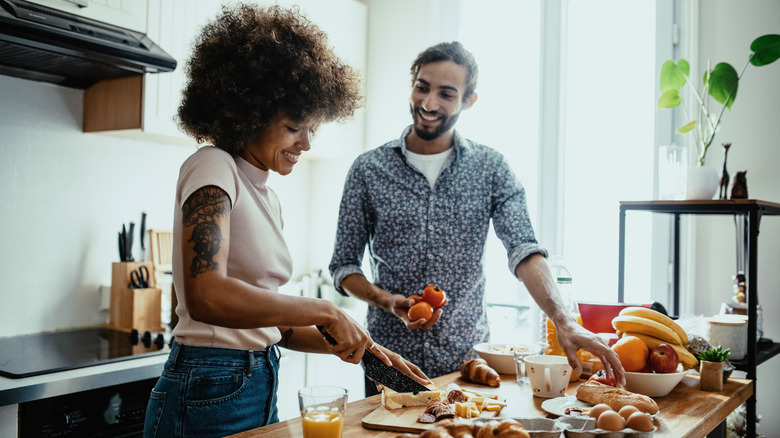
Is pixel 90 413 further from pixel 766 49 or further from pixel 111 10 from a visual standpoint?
pixel 766 49

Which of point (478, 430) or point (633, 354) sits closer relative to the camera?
point (478, 430)

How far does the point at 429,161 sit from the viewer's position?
6.85 feet

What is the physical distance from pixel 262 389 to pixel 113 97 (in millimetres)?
1735

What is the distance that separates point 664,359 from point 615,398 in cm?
31

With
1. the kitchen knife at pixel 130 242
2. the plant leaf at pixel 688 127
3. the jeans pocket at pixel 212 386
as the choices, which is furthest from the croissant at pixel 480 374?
the kitchen knife at pixel 130 242

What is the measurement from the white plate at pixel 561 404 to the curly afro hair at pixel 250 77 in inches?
30.3

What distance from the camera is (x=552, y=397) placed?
4.74ft

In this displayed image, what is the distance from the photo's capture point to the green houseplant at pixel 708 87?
2.19 meters

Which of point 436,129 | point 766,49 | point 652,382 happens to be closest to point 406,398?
point 652,382

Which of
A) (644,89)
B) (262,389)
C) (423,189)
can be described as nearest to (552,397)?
(262,389)

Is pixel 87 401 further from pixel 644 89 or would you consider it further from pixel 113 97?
pixel 644 89

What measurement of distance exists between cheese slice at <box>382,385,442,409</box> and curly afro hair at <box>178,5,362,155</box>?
588 mm

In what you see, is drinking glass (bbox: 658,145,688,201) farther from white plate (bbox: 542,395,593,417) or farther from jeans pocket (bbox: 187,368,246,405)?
jeans pocket (bbox: 187,368,246,405)

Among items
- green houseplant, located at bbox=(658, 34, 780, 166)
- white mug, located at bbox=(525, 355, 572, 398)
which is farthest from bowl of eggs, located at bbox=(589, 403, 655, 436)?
green houseplant, located at bbox=(658, 34, 780, 166)
